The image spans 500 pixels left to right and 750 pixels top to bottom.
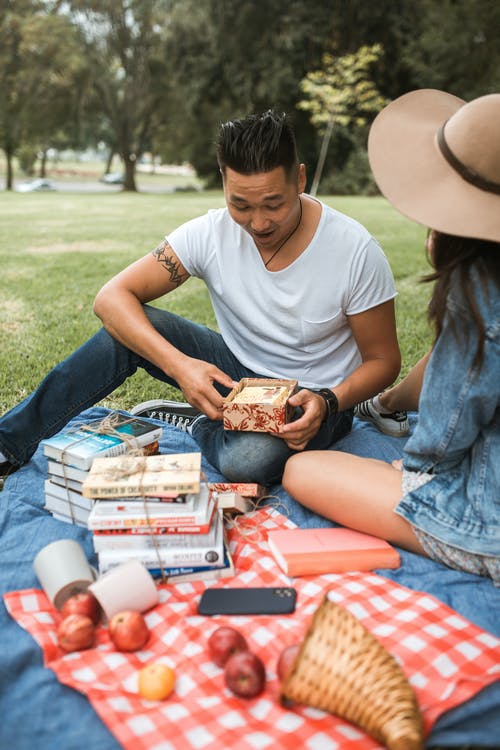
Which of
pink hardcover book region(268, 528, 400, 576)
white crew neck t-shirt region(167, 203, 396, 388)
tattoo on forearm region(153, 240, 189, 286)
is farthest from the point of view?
tattoo on forearm region(153, 240, 189, 286)

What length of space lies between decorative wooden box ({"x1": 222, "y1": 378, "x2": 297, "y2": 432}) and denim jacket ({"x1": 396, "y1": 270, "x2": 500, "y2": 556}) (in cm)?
60

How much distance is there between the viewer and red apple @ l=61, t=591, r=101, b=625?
7.00ft

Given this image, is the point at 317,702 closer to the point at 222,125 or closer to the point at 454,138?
the point at 454,138

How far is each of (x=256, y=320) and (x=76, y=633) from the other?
68.1 inches

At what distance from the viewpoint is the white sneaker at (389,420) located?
3.68 meters

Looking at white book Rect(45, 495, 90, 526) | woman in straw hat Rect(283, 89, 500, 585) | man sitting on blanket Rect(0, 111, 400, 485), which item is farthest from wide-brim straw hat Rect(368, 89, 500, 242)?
white book Rect(45, 495, 90, 526)

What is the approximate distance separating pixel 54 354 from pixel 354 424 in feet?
9.04

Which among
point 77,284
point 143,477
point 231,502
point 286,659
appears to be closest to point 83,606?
point 143,477

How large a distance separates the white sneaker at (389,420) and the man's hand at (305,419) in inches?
35.0

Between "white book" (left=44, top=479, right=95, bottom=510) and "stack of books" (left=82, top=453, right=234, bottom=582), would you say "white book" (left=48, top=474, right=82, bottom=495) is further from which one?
"stack of books" (left=82, top=453, right=234, bottom=582)

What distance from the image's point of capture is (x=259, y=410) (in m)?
2.80

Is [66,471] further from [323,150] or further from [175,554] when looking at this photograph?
[323,150]

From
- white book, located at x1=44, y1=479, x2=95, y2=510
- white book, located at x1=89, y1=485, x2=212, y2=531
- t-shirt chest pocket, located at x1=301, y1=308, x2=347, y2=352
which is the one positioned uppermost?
t-shirt chest pocket, located at x1=301, y1=308, x2=347, y2=352

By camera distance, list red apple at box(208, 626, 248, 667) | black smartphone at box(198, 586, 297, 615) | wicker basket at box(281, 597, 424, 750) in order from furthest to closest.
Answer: black smartphone at box(198, 586, 297, 615), red apple at box(208, 626, 248, 667), wicker basket at box(281, 597, 424, 750)
